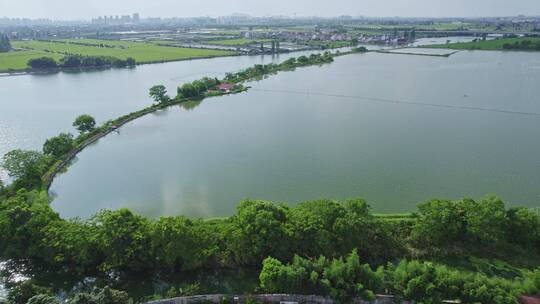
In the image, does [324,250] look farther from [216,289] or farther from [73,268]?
[73,268]

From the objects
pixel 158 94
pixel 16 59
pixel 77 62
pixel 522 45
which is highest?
pixel 522 45

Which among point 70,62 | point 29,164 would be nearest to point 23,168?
point 29,164

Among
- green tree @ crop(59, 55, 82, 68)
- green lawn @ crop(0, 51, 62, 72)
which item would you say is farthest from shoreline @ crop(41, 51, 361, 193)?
green lawn @ crop(0, 51, 62, 72)

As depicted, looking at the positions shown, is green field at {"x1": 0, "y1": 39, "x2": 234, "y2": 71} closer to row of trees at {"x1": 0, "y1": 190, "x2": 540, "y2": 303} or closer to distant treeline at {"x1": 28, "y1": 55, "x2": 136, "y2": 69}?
Result: distant treeline at {"x1": 28, "y1": 55, "x2": 136, "y2": 69}

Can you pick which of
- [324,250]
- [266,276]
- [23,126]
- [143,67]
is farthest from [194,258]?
[143,67]

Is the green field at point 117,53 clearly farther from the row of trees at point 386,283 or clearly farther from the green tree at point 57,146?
the row of trees at point 386,283

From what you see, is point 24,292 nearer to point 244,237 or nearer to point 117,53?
point 244,237

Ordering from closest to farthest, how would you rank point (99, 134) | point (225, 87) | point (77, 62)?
point (99, 134) < point (225, 87) < point (77, 62)
